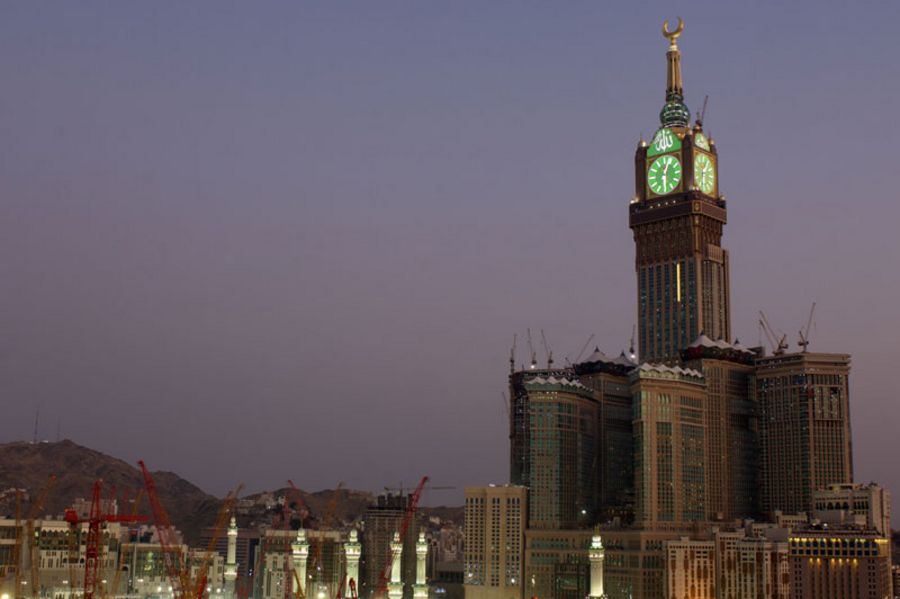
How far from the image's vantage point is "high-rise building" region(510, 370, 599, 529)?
576 feet

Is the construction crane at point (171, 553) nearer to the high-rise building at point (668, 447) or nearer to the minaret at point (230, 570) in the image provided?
the minaret at point (230, 570)

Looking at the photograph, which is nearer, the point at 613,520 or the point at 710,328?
the point at 613,520

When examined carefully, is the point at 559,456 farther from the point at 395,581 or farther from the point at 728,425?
the point at 395,581

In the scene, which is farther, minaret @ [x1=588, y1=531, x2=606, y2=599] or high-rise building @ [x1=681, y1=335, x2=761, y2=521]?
high-rise building @ [x1=681, y1=335, x2=761, y2=521]

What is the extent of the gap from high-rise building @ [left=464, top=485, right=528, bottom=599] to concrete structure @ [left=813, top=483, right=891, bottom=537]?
1755 inches

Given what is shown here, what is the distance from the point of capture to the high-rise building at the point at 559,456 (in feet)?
576

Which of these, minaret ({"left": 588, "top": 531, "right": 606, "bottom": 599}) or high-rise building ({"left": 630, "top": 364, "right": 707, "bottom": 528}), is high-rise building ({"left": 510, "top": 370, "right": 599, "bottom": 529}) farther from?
minaret ({"left": 588, "top": 531, "right": 606, "bottom": 599})

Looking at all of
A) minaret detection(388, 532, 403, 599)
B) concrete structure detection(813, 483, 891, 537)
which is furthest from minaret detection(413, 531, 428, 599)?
concrete structure detection(813, 483, 891, 537)

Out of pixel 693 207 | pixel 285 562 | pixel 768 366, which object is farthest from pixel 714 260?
pixel 285 562

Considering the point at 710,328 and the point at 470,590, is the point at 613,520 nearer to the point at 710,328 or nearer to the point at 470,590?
the point at 470,590

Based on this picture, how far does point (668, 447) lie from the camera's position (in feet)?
572

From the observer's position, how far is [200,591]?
121125mm

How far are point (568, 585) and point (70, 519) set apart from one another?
87443 millimetres

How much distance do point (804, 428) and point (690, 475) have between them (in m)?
20.4
